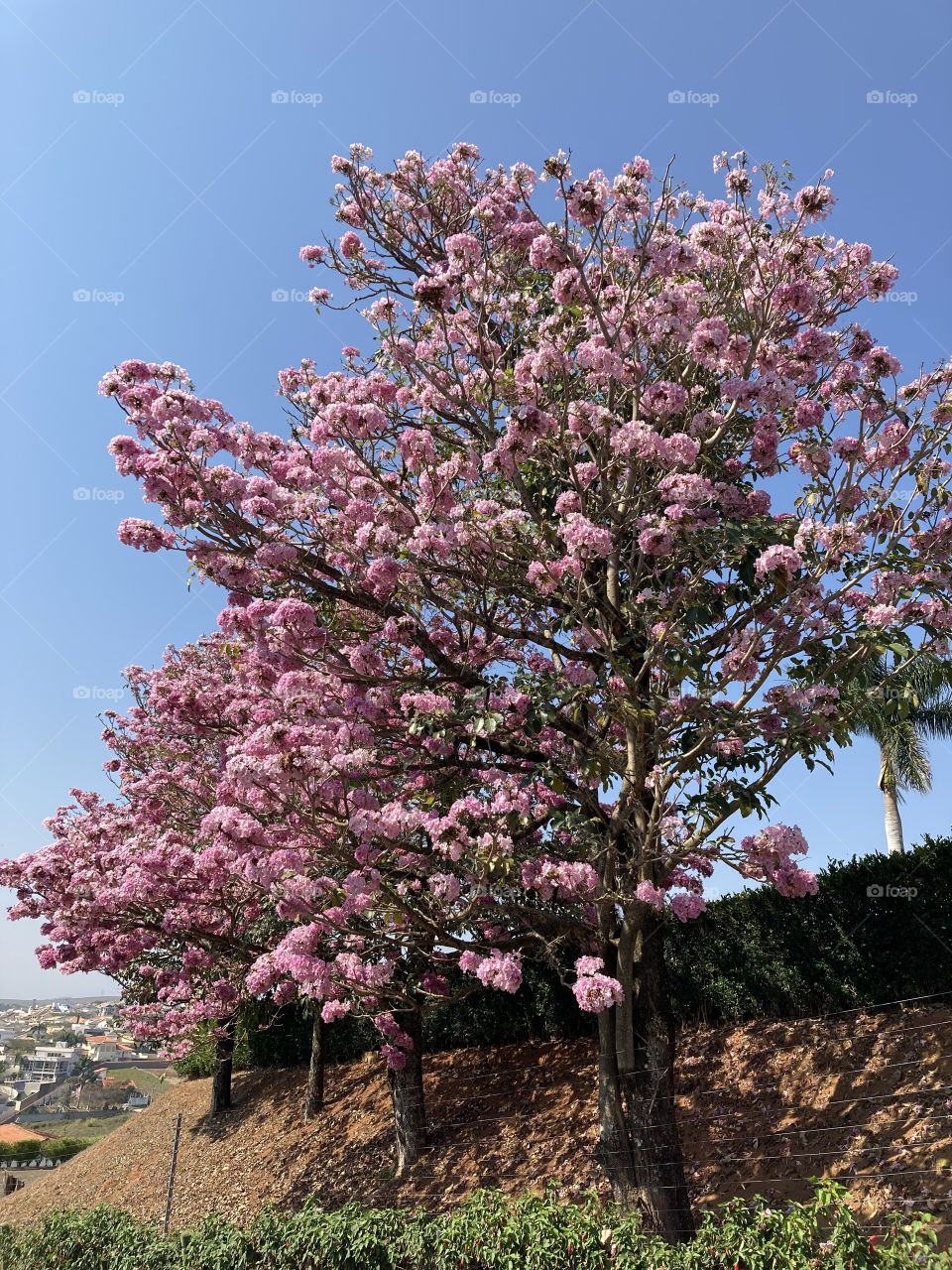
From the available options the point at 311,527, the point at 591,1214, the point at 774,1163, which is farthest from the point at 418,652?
the point at 774,1163

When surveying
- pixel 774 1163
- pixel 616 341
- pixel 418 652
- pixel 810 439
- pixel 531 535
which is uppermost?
pixel 616 341

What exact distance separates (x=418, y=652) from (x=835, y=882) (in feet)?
20.1

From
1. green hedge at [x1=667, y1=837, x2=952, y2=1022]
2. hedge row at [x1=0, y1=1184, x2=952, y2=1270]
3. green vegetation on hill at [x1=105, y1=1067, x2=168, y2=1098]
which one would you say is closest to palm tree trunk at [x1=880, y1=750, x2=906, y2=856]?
green hedge at [x1=667, y1=837, x2=952, y2=1022]

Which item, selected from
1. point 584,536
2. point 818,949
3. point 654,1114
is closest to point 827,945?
→ point 818,949

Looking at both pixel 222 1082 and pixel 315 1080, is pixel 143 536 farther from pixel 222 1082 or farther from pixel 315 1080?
pixel 222 1082

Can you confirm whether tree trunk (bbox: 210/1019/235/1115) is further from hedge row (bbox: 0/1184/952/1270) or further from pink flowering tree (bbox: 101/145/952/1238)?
pink flowering tree (bbox: 101/145/952/1238)

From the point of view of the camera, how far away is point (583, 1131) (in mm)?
9250

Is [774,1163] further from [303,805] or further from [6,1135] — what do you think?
[6,1135]

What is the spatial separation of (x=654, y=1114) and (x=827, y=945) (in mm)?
4282

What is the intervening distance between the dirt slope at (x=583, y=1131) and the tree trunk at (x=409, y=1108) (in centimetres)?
25

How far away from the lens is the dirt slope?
287 inches

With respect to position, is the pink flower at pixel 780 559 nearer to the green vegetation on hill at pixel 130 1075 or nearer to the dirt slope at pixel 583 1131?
the dirt slope at pixel 583 1131

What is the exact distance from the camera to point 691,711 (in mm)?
5711

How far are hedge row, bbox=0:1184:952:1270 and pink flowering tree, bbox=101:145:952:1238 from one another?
1.23 meters
